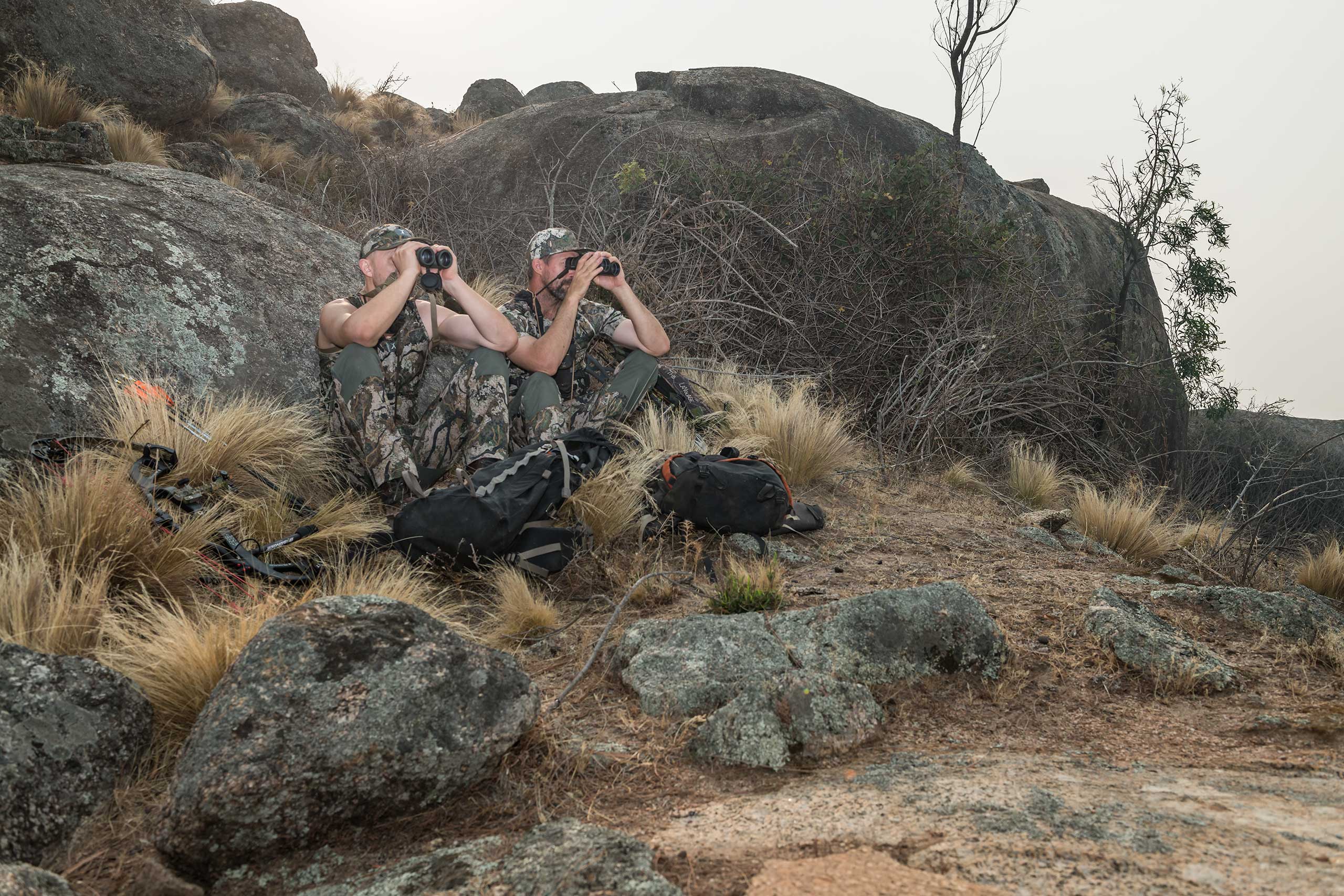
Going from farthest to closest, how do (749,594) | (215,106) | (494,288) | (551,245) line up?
1. (215,106)
2. (494,288)
3. (551,245)
4. (749,594)

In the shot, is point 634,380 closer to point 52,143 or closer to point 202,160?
point 52,143

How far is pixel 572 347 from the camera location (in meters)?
5.52

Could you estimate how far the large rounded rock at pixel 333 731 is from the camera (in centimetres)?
172

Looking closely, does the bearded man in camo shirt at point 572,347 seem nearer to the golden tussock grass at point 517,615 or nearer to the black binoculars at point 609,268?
the black binoculars at point 609,268

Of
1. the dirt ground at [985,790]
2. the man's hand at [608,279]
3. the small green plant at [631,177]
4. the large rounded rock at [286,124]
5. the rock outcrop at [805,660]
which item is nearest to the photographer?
the dirt ground at [985,790]

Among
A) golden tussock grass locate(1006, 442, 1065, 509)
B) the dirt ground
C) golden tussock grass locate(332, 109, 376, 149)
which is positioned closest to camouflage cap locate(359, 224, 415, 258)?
the dirt ground

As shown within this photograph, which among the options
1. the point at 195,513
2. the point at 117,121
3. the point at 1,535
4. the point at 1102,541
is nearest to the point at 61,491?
the point at 1,535

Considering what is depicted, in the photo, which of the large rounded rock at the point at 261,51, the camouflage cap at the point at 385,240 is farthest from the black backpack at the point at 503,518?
the large rounded rock at the point at 261,51

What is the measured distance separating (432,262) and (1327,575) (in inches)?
191

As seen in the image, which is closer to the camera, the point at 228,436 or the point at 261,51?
the point at 228,436

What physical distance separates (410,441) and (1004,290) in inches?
227

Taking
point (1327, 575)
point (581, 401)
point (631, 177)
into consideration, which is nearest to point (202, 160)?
point (631, 177)

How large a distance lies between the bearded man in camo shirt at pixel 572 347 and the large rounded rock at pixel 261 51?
34.5 ft

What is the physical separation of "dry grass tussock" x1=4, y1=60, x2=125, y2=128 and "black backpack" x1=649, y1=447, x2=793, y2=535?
6.21m
